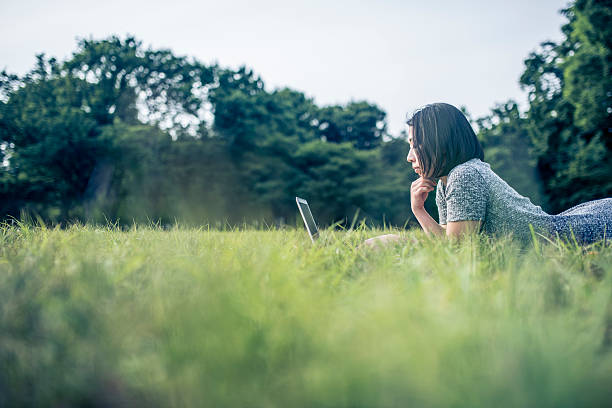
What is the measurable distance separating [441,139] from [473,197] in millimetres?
451

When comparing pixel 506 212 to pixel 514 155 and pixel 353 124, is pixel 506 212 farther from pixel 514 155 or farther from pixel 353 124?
pixel 353 124

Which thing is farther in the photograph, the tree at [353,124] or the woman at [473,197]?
the tree at [353,124]

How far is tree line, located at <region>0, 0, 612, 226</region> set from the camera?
15953mm

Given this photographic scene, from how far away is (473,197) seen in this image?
215 cm

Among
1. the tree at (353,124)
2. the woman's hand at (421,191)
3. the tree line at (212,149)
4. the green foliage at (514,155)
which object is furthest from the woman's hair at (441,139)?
the tree at (353,124)

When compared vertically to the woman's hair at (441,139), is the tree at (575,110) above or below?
above

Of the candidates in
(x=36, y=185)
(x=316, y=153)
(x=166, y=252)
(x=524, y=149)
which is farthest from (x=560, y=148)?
(x=36, y=185)

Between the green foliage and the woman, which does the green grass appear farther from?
the green foliage

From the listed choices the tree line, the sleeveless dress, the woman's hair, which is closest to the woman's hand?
the woman's hair

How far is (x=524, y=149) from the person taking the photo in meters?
17.6

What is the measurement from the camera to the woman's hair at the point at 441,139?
93.4 inches

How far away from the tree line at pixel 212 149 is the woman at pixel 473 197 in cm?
1371

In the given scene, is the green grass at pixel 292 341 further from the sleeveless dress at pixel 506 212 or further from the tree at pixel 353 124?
the tree at pixel 353 124

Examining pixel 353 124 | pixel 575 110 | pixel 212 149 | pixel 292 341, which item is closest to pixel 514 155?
pixel 575 110
